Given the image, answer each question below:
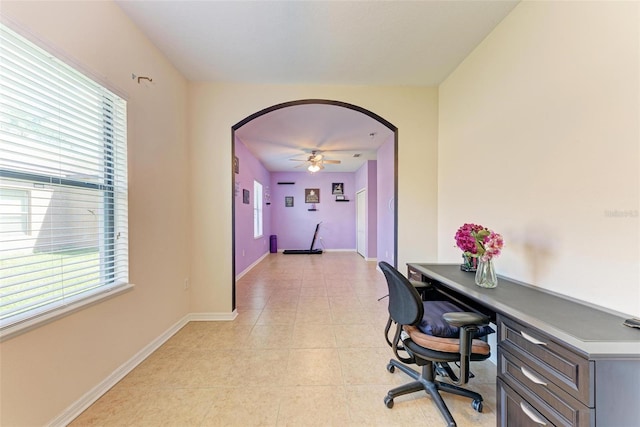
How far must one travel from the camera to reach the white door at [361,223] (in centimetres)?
700

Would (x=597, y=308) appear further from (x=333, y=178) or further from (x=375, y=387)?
(x=333, y=178)

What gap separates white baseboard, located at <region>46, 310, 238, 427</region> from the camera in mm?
1435

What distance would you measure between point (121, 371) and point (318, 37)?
10.0 ft

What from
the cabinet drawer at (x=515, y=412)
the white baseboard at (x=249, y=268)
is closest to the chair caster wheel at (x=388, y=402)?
the cabinet drawer at (x=515, y=412)

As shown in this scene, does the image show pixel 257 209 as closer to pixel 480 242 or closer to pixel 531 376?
pixel 480 242

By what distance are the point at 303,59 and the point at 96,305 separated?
2596 millimetres

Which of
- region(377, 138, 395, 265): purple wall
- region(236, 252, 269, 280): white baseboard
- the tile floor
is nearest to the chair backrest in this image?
the tile floor

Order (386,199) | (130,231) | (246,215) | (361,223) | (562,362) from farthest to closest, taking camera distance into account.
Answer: (361,223) < (246,215) < (386,199) < (130,231) < (562,362)

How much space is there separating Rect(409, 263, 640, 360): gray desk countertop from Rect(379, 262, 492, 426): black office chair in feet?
0.58

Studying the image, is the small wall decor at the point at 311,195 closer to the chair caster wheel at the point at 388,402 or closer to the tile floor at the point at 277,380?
the tile floor at the point at 277,380

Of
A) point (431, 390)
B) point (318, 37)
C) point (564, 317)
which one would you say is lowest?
point (431, 390)

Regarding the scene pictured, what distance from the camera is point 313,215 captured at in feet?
27.4

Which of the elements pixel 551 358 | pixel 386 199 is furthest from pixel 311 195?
pixel 551 358

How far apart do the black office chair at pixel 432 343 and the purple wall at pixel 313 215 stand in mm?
6701
